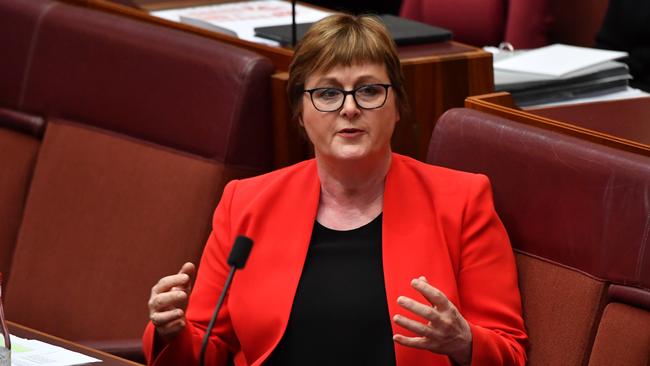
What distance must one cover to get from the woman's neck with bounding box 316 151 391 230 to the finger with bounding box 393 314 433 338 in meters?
0.30

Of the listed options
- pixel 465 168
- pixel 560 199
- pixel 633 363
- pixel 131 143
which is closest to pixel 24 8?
pixel 131 143

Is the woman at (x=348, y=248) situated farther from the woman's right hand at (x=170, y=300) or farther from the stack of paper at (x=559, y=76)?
the stack of paper at (x=559, y=76)

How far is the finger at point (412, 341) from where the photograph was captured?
1631mm

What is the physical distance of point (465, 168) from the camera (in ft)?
6.37

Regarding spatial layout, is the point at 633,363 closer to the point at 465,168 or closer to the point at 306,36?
the point at 465,168

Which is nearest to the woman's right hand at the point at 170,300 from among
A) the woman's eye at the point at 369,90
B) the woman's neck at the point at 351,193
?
the woman's neck at the point at 351,193

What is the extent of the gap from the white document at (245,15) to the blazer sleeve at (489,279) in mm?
902

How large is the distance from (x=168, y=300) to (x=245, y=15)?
4.19ft

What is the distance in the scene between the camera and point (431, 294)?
5.30ft

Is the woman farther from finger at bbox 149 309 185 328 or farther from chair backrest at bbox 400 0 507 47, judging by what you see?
chair backrest at bbox 400 0 507 47

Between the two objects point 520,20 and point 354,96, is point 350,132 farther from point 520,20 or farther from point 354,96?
Result: point 520,20

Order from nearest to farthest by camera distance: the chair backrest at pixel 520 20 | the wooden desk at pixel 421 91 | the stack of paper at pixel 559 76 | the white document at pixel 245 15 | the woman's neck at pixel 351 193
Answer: the woman's neck at pixel 351 193 → the wooden desk at pixel 421 91 → the stack of paper at pixel 559 76 → the white document at pixel 245 15 → the chair backrest at pixel 520 20

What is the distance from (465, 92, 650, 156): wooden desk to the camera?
1.89 meters

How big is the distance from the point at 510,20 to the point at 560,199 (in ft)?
5.44
